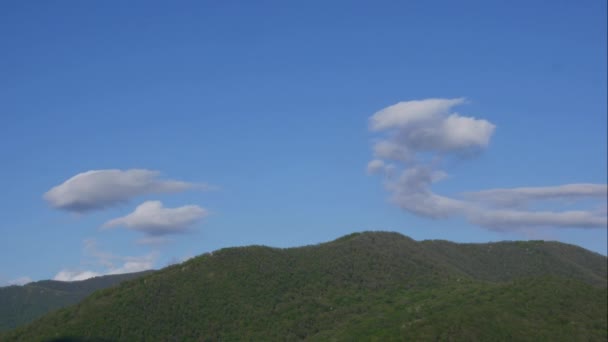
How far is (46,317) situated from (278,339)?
40.7 m

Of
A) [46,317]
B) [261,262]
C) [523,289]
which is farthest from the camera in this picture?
[261,262]

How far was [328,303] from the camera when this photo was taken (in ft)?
375

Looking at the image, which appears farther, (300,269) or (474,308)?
(300,269)

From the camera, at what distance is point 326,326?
105188 millimetres

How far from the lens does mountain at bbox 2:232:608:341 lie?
88938mm

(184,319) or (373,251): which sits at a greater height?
(373,251)

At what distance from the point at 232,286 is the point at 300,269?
651 inches

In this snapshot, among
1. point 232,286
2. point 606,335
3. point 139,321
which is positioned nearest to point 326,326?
point 232,286

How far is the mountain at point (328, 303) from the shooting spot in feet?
292

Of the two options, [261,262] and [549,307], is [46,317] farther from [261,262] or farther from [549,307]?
[549,307]

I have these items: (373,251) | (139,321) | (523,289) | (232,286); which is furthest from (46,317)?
(523,289)

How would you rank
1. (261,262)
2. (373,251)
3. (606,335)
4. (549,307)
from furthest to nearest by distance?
(373,251), (261,262), (549,307), (606,335)

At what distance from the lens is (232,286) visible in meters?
116

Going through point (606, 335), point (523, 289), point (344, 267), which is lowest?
point (606, 335)
